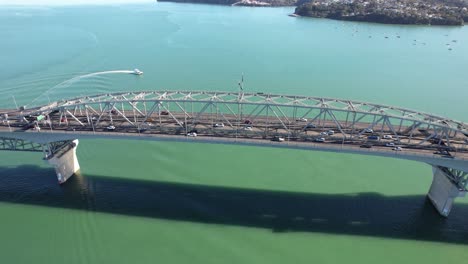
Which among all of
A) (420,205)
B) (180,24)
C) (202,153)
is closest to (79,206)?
(202,153)

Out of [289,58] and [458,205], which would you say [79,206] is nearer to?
[458,205]

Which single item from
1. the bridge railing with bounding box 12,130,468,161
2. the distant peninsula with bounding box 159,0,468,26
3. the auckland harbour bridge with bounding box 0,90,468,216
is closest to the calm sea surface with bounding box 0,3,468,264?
the auckland harbour bridge with bounding box 0,90,468,216

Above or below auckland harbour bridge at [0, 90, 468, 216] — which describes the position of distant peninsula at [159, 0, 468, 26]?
above

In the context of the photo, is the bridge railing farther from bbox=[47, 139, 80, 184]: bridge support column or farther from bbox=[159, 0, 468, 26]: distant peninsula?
bbox=[159, 0, 468, 26]: distant peninsula

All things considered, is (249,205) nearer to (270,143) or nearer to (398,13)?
(270,143)

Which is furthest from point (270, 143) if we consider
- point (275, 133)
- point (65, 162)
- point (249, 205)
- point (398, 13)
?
point (398, 13)

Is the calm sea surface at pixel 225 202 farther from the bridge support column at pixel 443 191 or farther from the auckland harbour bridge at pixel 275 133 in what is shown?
the auckland harbour bridge at pixel 275 133

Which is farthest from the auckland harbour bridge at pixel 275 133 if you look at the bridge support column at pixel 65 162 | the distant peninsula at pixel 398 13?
the distant peninsula at pixel 398 13
